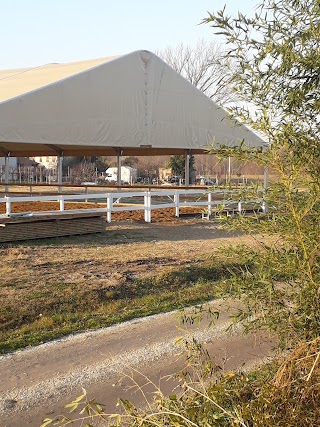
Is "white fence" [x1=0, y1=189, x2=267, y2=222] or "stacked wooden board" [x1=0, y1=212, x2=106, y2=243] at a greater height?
"white fence" [x1=0, y1=189, x2=267, y2=222]

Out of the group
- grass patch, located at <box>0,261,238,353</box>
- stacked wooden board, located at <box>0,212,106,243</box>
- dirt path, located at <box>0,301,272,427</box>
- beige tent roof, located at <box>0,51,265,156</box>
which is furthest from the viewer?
beige tent roof, located at <box>0,51,265,156</box>

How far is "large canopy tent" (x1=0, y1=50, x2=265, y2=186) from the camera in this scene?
15741 mm

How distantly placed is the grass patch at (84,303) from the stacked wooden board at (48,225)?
443cm

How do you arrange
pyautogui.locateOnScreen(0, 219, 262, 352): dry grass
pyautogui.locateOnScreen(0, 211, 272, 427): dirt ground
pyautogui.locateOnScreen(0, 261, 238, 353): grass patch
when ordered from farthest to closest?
pyautogui.locateOnScreen(0, 219, 262, 352): dry grass → pyautogui.locateOnScreen(0, 261, 238, 353): grass patch → pyautogui.locateOnScreen(0, 211, 272, 427): dirt ground

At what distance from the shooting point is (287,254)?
3646 millimetres

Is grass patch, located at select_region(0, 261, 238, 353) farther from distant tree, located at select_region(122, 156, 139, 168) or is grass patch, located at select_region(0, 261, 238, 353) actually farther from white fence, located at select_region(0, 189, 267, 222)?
distant tree, located at select_region(122, 156, 139, 168)

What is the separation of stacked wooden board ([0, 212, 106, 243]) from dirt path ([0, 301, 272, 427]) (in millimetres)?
6642

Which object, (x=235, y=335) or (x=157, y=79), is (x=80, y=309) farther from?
(x=157, y=79)

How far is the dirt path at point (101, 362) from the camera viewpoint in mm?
5242

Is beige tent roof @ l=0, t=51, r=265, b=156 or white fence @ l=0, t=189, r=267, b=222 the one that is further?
beige tent roof @ l=0, t=51, r=265, b=156

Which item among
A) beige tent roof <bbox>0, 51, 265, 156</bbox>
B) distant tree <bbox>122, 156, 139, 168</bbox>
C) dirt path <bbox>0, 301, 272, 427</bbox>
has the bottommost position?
dirt path <bbox>0, 301, 272, 427</bbox>

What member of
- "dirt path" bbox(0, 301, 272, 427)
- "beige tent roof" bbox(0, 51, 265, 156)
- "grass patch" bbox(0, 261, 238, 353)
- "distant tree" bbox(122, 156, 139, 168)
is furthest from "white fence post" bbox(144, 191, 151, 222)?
"distant tree" bbox(122, 156, 139, 168)

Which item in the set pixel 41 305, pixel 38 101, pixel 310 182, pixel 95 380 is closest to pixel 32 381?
pixel 95 380

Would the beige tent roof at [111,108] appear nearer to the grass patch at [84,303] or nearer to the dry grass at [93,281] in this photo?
the dry grass at [93,281]
